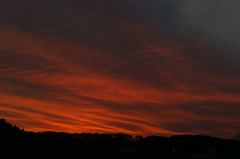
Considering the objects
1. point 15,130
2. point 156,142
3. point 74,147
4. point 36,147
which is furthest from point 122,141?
point 15,130

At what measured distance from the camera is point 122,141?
561ft

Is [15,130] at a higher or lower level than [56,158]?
higher

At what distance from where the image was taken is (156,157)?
105188mm

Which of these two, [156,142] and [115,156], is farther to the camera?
[156,142]

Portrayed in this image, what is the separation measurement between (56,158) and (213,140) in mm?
97066

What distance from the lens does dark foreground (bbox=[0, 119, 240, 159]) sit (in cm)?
10844

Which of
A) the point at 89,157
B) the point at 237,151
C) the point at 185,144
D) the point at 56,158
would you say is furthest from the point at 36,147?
the point at 237,151

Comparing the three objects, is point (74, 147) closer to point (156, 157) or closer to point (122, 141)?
point (122, 141)

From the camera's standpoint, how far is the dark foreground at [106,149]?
356 feet

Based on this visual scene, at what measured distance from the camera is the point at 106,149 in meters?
147

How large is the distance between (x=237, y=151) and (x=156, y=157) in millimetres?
41255

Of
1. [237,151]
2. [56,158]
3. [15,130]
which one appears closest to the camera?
[56,158]

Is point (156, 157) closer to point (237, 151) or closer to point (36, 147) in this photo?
point (237, 151)

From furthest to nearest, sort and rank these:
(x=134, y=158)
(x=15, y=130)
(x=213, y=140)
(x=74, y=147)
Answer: (x=213, y=140) → (x=74, y=147) → (x=15, y=130) → (x=134, y=158)
